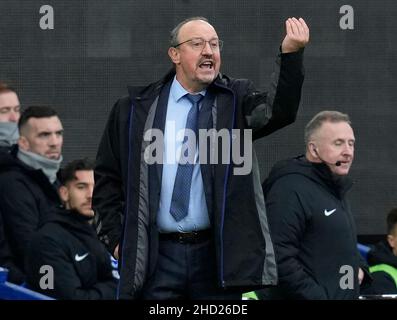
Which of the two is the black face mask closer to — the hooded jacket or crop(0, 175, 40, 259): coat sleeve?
crop(0, 175, 40, 259): coat sleeve

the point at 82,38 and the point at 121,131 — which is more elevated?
the point at 82,38

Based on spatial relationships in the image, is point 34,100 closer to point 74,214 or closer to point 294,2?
point 74,214

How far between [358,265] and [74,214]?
1215 mm

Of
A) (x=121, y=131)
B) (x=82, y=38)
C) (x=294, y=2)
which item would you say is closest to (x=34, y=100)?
(x=82, y=38)

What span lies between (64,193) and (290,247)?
1.10 metres

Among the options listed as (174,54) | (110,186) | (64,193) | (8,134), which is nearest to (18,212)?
(64,193)

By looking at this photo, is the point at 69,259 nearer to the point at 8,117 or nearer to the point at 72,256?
the point at 72,256

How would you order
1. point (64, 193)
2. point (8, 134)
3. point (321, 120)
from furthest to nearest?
point (8, 134)
point (64, 193)
point (321, 120)

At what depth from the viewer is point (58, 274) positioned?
596 centimetres

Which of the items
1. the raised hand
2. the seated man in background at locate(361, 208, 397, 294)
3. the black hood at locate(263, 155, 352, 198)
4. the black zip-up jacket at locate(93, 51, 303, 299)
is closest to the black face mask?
the black hood at locate(263, 155, 352, 198)

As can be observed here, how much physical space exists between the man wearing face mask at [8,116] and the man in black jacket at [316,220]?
117 cm

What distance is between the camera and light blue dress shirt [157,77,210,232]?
4.27 meters

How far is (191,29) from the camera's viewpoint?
4461 mm

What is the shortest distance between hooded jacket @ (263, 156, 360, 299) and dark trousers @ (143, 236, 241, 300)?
4.66 ft
